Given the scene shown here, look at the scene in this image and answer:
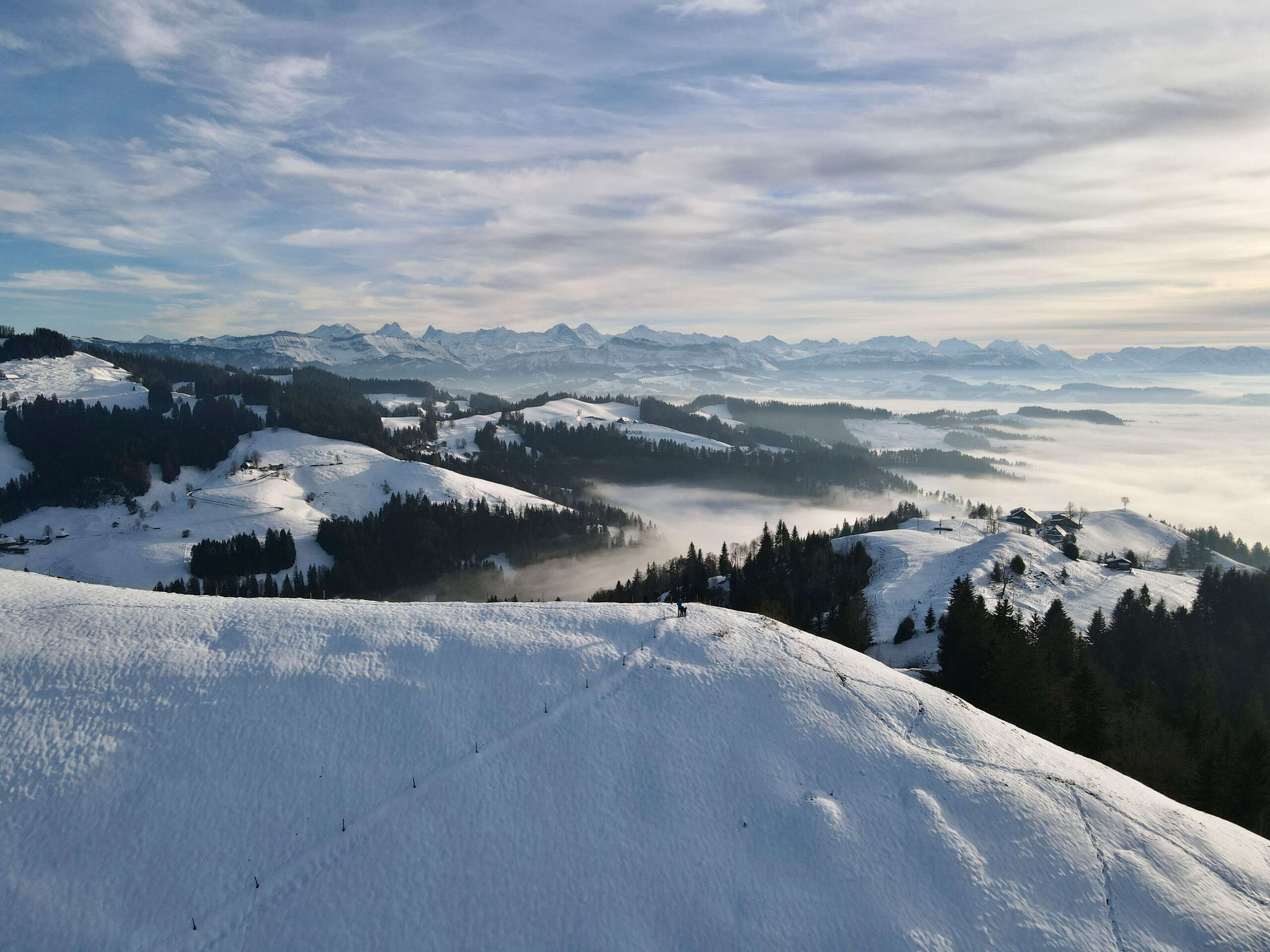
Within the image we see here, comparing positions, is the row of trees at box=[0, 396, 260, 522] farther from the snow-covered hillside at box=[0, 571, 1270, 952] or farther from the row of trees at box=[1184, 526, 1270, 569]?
the row of trees at box=[1184, 526, 1270, 569]

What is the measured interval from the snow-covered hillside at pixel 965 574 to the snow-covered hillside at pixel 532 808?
160ft

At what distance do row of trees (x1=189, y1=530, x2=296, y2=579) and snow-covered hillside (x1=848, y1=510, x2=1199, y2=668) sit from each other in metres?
128

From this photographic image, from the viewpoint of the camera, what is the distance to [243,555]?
13025cm

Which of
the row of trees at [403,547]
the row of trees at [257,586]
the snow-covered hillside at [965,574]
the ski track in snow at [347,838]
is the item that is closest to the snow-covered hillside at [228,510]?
the row of trees at [403,547]

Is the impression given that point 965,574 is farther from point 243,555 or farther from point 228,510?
point 228,510

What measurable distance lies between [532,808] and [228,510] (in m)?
167

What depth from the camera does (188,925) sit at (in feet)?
55.0

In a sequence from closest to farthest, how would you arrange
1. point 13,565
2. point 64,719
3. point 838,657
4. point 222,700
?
point 64,719
point 222,700
point 838,657
point 13,565

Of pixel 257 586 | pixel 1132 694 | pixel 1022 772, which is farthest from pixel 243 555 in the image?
pixel 1132 694

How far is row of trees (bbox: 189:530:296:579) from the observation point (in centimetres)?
12619

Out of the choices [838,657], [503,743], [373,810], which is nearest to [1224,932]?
[838,657]

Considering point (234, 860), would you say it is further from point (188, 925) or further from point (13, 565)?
point (13, 565)

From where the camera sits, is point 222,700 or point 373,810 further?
point 222,700

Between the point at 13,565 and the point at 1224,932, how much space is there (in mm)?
188992
